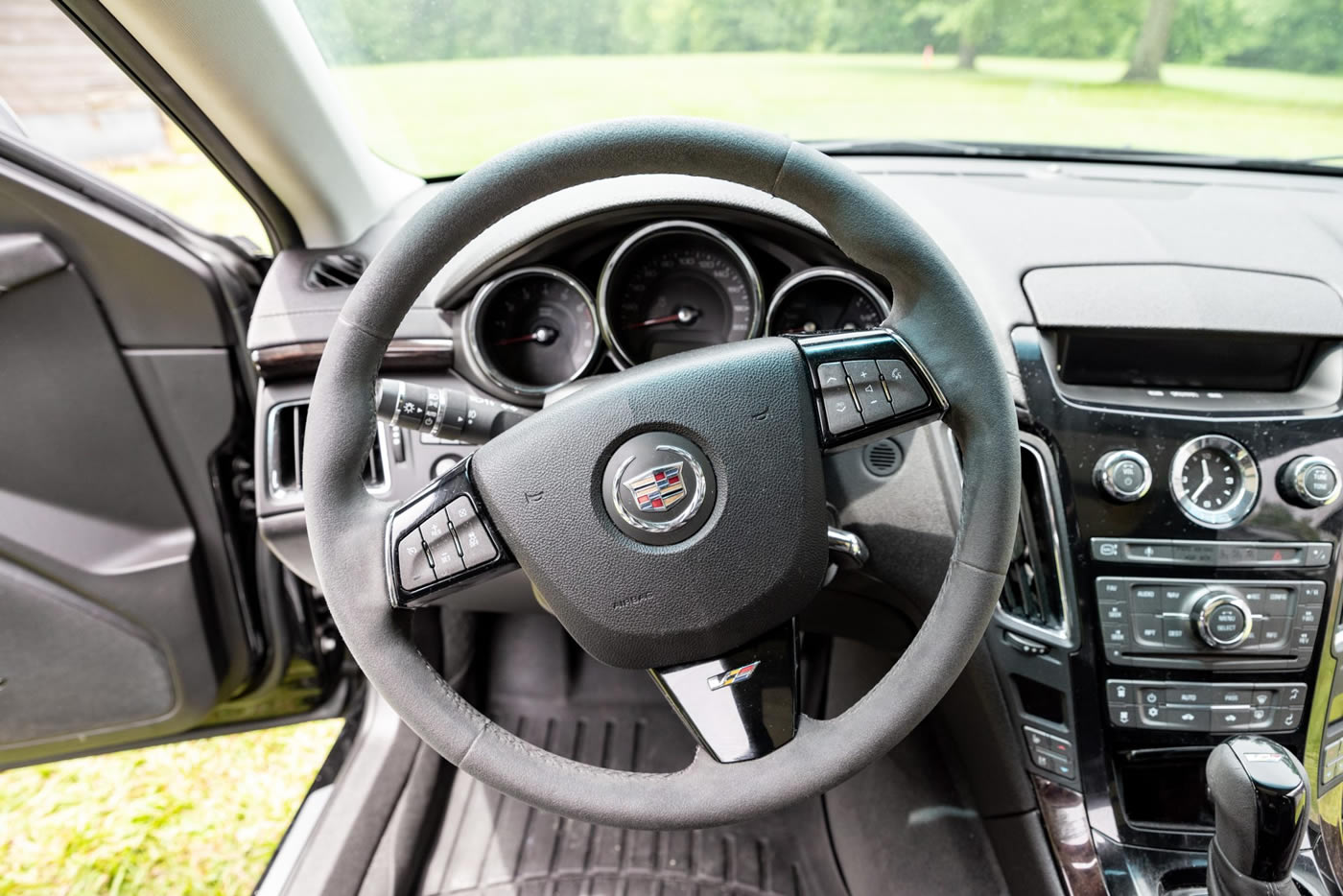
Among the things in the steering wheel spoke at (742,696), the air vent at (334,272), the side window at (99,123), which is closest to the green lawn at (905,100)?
the air vent at (334,272)

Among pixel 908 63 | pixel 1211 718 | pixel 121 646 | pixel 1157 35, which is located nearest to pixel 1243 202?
pixel 1157 35

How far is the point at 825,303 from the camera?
4.81 feet

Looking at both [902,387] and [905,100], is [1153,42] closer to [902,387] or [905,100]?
[905,100]

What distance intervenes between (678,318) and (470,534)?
0.67m

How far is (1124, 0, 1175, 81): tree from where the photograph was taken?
5.80 ft

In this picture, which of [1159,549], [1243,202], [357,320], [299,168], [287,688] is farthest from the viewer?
[287,688]

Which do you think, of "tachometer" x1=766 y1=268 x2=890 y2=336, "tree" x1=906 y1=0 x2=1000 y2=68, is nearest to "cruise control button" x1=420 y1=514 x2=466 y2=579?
"tachometer" x1=766 y1=268 x2=890 y2=336

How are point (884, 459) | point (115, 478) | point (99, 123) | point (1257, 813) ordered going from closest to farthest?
point (1257, 813) → point (884, 459) → point (115, 478) → point (99, 123)

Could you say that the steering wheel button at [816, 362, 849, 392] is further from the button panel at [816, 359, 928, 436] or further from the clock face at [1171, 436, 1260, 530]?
the clock face at [1171, 436, 1260, 530]

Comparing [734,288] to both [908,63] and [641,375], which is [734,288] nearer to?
[641,375]

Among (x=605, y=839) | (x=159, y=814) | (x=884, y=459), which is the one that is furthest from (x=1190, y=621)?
(x=159, y=814)

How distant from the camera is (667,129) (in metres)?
0.88

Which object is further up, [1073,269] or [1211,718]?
[1073,269]

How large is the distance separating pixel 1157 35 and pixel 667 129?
144cm
